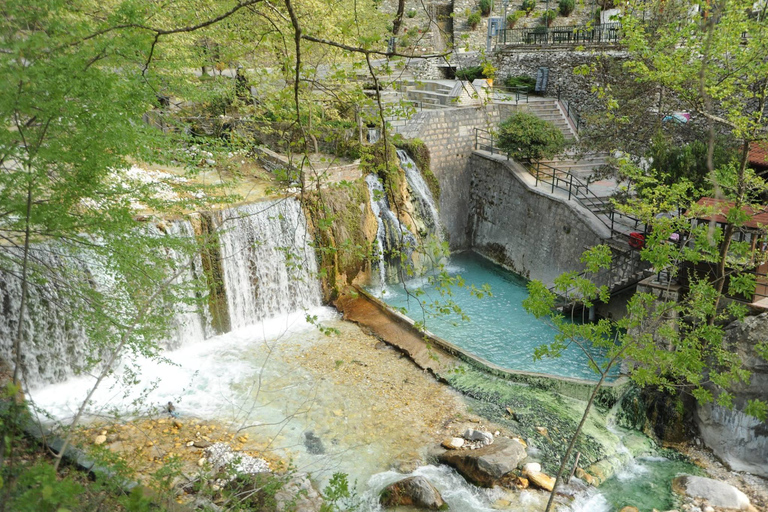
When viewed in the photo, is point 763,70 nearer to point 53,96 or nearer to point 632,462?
point 632,462

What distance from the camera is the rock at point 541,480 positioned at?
8656 millimetres

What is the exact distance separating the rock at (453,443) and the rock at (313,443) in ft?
6.23

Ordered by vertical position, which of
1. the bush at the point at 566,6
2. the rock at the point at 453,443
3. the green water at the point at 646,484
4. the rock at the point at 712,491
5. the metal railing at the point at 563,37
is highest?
the bush at the point at 566,6

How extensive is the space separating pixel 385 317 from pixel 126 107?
7960 mm

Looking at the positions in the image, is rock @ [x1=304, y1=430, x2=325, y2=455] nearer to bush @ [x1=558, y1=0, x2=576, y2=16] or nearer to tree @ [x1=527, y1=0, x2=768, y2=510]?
tree @ [x1=527, y1=0, x2=768, y2=510]

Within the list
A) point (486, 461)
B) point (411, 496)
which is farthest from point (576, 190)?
point (411, 496)

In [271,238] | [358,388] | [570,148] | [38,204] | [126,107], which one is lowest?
[358,388]

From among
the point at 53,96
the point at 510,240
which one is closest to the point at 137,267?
the point at 53,96

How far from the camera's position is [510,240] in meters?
16.8

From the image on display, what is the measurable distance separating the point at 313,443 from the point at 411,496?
194 centimetres

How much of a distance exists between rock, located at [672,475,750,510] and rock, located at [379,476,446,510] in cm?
376

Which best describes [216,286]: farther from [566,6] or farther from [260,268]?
[566,6]

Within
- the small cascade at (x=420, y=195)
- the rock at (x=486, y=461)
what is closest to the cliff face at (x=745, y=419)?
the rock at (x=486, y=461)

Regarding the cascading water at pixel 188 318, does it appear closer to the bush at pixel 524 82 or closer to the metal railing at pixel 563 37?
the metal railing at pixel 563 37
